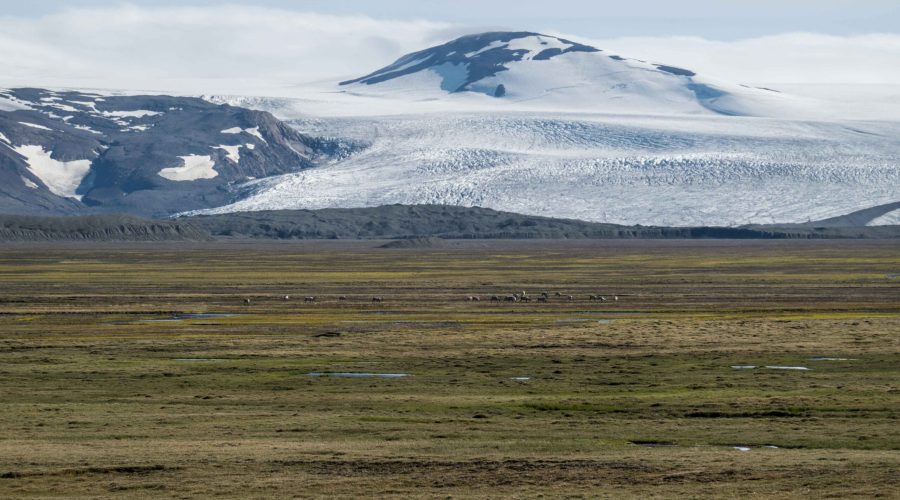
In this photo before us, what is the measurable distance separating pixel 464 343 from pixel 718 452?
13053mm

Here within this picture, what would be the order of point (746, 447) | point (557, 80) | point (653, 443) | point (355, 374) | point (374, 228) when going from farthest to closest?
point (557, 80) < point (374, 228) < point (355, 374) < point (653, 443) < point (746, 447)

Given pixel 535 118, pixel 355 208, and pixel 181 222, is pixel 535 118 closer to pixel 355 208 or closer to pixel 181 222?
pixel 355 208

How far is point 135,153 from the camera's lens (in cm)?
15188

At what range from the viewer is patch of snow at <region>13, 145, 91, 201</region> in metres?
150

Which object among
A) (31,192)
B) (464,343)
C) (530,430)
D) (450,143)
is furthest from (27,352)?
(31,192)

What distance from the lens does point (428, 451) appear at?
15.7 metres

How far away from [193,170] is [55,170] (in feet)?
50.4

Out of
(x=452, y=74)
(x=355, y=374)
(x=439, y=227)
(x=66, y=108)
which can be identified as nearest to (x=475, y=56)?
(x=452, y=74)

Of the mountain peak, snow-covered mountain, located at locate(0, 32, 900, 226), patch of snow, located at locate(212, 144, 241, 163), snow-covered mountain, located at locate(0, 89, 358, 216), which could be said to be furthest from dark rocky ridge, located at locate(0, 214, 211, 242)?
the mountain peak

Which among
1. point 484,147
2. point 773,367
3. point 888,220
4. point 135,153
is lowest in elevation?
point 888,220

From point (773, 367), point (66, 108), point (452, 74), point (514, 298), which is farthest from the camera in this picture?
point (452, 74)

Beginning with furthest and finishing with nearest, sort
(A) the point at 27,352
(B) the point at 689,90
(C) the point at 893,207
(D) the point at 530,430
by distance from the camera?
1. (B) the point at 689,90
2. (C) the point at 893,207
3. (A) the point at 27,352
4. (D) the point at 530,430

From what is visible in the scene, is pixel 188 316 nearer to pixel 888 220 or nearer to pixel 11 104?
pixel 888 220

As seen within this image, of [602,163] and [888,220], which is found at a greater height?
[602,163]
